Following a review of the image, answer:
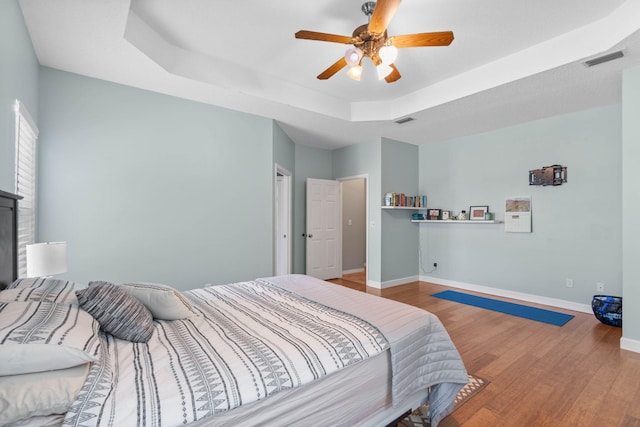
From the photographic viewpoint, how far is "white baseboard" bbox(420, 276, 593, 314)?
3.97m

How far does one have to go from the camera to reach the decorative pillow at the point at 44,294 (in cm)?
133

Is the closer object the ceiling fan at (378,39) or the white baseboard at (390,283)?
the ceiling fan at (378,39)

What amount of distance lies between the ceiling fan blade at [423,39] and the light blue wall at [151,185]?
7.70 feet

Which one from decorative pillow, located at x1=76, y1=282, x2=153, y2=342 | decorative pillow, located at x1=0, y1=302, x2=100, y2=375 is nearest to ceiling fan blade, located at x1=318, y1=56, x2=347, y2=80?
decorative pillow, located at x1=76, y1=282, x2=153, y2=342

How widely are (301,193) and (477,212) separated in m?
3.16

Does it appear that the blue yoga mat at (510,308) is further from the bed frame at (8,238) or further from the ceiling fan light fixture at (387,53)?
the bed frame at (8,238)

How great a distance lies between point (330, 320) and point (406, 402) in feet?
2.08

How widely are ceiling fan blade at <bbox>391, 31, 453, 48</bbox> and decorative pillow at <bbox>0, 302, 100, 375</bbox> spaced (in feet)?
8.38

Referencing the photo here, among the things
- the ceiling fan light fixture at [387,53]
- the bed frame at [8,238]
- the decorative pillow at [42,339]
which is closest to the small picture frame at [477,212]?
the ceiling fan light fixture at [387,53]

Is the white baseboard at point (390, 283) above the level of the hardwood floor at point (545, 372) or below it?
above

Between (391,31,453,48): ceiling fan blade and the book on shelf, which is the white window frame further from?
the book on shelf

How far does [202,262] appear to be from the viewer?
3627 millimetres

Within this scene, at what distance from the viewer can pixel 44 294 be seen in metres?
1.45

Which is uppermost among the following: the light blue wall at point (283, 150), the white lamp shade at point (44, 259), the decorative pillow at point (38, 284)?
the light blue wall at point (283, 150)
